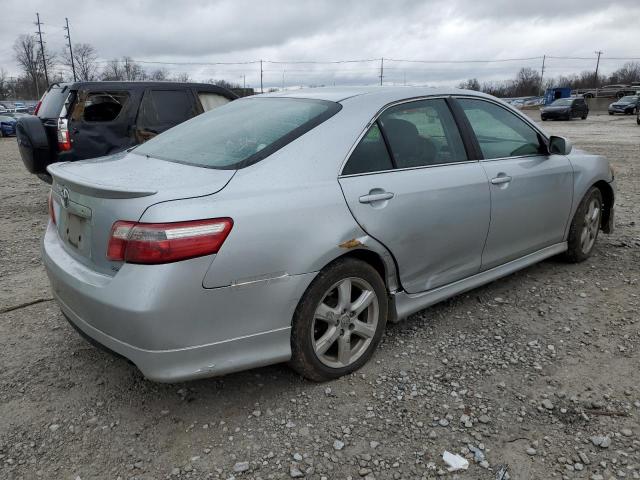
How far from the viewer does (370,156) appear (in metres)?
2.84

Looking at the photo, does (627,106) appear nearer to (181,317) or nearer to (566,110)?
(566,110)

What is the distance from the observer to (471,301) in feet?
12.6

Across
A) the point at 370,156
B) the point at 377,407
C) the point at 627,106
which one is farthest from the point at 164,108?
the point at 627,106

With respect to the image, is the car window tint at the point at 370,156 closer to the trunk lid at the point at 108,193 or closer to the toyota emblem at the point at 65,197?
the trunk lid at the point at 108,193

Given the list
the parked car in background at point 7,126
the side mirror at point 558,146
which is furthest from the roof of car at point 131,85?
the parked car in background at point 7,126

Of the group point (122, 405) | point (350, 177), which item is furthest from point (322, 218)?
point (122, 405)

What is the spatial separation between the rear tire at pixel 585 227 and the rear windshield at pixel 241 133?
255 centimetres

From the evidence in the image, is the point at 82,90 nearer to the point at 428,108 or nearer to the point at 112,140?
the point at 112,140

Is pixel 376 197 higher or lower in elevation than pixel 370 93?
lower

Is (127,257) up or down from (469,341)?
up

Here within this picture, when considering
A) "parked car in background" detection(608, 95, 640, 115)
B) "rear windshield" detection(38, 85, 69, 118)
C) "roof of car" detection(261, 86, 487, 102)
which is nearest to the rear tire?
"roof of car" detection(261, 86, 487, 102)

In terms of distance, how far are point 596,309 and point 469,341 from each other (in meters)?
1.12

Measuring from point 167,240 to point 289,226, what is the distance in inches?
21.5

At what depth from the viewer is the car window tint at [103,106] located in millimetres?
6441
